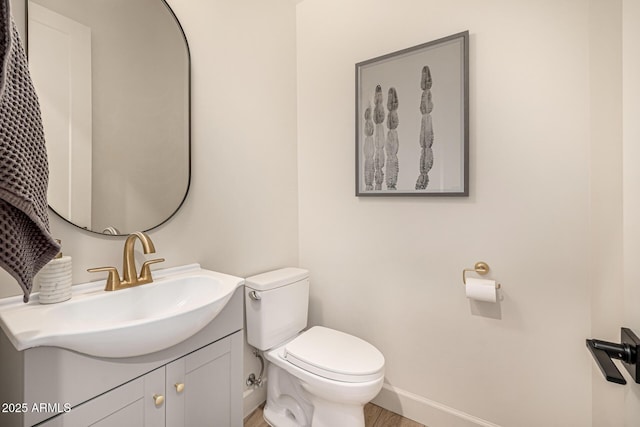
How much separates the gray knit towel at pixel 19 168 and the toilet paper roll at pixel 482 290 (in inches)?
58.0

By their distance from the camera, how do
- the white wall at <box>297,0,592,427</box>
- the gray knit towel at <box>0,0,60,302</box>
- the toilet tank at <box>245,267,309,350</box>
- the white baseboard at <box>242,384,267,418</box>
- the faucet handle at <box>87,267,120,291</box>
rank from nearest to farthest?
the gray knit towel at <box>0,0,60,302</box>
the faucet handle at <box>87,267,120,291</box>
the white wall at <box>297,0,592,427</box>
the toilet tank at <box>245,267,309,350</box>
the white baseboard at <box>242,384,267,418</box>

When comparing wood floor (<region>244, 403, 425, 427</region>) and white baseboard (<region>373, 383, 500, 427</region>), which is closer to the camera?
white baseboard (<region>373, 383, 500, 427</region>)

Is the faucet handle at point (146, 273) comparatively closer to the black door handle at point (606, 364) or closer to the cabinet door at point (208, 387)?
the cabinet door at point (208, 387)

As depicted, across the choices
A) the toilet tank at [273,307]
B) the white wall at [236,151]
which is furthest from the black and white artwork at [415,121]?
the toilet tank at [273,307]

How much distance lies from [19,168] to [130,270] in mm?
704

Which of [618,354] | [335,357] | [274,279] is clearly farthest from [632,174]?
[274,279]

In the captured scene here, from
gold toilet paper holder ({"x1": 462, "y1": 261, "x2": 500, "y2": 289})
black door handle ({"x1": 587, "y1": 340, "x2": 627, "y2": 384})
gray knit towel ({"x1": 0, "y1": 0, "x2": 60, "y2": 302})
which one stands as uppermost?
gray knit towel ({"x1": 0, "y1": 0, "x2": 60, "y2": 302})

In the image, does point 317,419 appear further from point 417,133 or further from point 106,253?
point 417,133

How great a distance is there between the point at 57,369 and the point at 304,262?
1434mm

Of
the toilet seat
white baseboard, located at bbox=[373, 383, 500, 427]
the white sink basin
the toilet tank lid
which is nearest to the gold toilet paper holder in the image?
the toilet seat

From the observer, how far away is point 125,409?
0.87 metres

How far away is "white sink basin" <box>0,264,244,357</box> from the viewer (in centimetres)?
73

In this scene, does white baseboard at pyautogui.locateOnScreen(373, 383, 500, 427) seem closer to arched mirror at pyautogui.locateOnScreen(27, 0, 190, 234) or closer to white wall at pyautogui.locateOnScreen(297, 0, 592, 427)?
white wall at pyautogui.locateOnScreen(297, 0, 592, 427)

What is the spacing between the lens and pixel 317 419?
4.65ft
